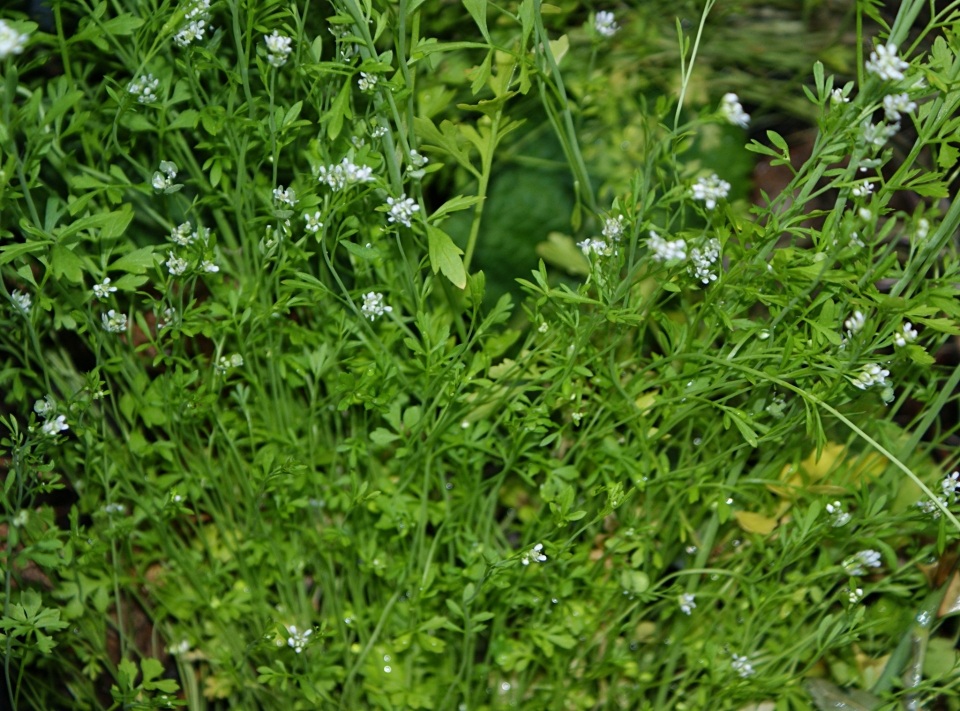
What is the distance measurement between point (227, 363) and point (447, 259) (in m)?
0.34

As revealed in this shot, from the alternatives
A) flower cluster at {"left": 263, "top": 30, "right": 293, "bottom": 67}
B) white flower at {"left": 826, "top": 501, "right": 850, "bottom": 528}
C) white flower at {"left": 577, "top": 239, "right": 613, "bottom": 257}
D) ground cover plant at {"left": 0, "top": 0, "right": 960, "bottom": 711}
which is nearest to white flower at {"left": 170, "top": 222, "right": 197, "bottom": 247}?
ground cover plant at {"left": 0, "top": 0, "right": 960, "bottom": 711}

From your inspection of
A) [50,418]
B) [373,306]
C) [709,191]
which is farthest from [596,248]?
[50,418]

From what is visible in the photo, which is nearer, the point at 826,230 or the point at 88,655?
the point at 826,230

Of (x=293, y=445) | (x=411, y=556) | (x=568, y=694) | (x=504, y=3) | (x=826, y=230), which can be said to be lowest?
(x=568, y=694)

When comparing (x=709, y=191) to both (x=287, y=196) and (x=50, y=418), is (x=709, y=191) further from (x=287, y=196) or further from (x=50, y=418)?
(x=50, y=418)

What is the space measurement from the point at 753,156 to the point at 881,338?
0.78 meters

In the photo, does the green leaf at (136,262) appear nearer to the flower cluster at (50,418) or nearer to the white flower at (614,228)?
the flower cluster at (50,418)

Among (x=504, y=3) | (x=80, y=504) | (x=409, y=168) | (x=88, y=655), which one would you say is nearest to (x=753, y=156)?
(x=504, y=3)

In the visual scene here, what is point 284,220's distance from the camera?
33.6 inches

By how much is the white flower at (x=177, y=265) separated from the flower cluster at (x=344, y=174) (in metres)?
0.20

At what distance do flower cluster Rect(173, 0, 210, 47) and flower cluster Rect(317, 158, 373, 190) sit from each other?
0.20m

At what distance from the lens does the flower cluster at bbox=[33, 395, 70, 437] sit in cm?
87

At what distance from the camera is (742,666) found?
0.99 metres

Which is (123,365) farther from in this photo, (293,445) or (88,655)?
(88,655)
